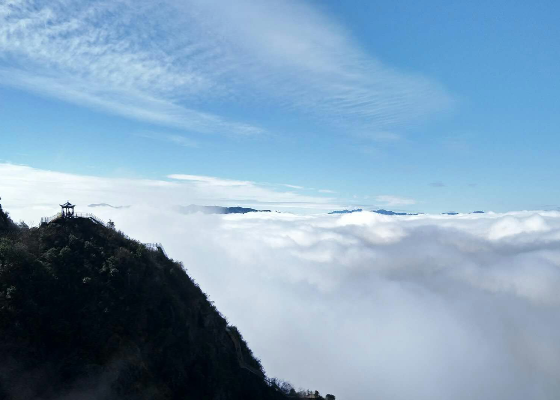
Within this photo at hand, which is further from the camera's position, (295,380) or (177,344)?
(295,380)

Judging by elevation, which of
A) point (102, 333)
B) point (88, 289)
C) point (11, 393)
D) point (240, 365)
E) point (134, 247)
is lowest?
point (240, 365)

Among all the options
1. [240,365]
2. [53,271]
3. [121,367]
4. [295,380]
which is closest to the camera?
[121,367]

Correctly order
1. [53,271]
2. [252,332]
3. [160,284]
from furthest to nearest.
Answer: [252,332], [160,284], [53,271]

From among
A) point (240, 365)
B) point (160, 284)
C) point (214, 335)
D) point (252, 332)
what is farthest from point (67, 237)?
point (252, 332)

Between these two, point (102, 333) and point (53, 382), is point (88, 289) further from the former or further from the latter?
point (53, 382)
